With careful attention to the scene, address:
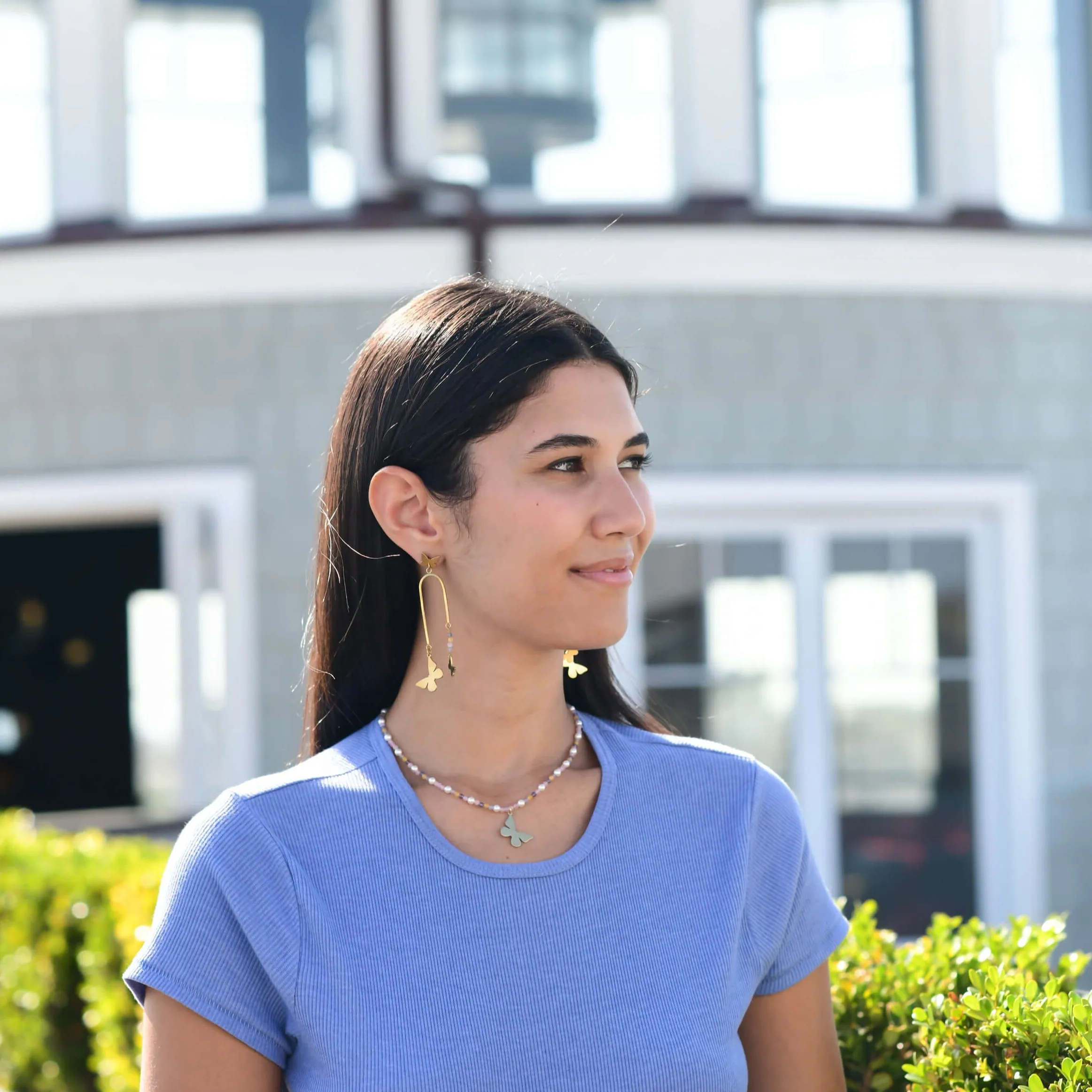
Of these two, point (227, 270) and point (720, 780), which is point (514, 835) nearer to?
point (720, 780)

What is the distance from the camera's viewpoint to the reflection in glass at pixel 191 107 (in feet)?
24.8

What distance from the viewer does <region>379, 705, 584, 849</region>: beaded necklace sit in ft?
6.67

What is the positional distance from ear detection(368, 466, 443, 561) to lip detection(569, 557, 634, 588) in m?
0.20

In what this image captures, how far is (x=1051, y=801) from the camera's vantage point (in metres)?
7.38

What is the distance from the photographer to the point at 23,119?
773 centimetres

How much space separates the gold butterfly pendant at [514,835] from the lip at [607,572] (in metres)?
0.32

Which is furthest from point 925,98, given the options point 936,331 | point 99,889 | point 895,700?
point 99,889

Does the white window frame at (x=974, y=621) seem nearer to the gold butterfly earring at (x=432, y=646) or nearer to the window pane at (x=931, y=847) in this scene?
the window pane at (x=931, y=847)

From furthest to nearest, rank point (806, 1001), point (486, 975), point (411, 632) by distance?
point (411, 632)
point (806, 1001)
point (486, 975)

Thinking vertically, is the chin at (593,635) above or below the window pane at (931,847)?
above

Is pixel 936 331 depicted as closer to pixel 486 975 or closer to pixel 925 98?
pixel 925 98

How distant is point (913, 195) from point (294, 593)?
3.38 metres

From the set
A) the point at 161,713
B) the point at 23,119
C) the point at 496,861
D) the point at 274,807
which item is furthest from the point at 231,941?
the point at 23,119

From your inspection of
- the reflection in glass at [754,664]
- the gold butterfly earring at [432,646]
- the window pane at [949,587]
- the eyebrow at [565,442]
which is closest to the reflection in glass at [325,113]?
the reflection in glass at [754,664]
